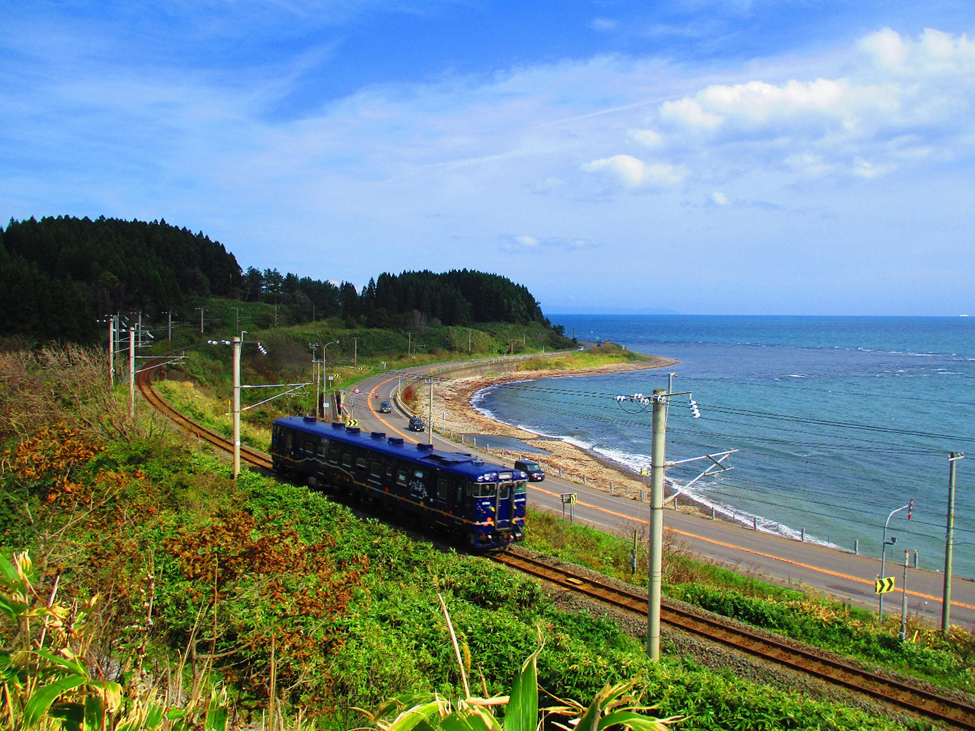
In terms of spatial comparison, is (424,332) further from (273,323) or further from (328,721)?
(328,721)

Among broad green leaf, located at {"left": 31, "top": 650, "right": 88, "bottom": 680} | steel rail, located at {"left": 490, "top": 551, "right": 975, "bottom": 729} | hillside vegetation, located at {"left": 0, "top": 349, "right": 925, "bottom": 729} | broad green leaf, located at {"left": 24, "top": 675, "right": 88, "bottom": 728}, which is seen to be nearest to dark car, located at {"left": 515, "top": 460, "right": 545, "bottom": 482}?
steel rail, located at {"left": 490, "top": 551, "right": 975, "bottom": 729}

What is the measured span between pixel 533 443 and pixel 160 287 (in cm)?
5818

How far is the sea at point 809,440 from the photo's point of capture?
36625 mm

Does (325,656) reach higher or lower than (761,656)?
higher

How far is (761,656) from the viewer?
49.6ft

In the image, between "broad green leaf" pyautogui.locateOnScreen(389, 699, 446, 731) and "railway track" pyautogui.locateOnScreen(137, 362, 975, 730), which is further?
"railway track" pyautogui.locateOnScreen(137, 362, 975, 730)

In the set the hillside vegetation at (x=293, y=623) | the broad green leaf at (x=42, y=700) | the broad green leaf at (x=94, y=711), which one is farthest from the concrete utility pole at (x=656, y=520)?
the broad green leaf at (x=42, y=700)

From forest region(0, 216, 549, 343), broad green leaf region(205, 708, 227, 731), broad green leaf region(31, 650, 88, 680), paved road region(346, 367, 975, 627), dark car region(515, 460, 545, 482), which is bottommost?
paved road region(346, 367, 975, 627)

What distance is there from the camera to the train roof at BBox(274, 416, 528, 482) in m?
21.0

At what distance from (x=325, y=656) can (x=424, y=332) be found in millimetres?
105405

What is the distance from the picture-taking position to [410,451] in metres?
23.8

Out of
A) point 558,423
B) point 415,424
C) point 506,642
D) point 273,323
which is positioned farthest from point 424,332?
point 506,642

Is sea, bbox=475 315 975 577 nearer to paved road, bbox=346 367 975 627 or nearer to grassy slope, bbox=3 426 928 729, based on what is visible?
paved road, bbox=346 367 975 627

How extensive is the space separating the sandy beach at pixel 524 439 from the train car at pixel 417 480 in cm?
1837
